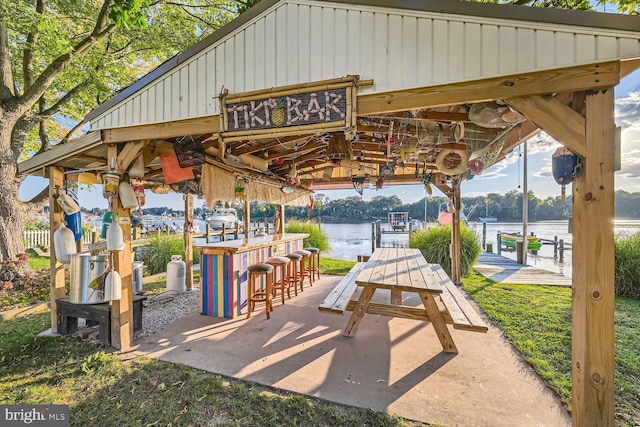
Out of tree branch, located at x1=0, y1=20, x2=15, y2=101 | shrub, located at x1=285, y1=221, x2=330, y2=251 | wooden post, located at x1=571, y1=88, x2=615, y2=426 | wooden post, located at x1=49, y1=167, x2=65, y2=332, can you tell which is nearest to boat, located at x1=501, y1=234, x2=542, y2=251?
shrub, located at x1=285, y1=221, x2=330, y2=251

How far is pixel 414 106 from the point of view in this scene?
7.56 ft

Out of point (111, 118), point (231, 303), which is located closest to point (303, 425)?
point (231, 303)

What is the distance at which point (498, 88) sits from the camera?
207cm

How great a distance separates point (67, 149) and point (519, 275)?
9.64 m

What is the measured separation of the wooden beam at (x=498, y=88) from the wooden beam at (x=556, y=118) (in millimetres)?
62

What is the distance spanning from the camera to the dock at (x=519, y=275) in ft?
20.9

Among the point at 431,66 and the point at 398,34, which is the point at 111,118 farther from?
the point at 431,66

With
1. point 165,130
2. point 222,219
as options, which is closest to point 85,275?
point 165,130

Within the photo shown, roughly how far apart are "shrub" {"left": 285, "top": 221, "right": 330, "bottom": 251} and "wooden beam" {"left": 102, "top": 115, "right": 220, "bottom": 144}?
7.06 meters

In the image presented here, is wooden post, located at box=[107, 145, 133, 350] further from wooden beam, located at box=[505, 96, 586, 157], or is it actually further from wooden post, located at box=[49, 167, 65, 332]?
wooden beam, located at box=[505, 96, 586, 157]

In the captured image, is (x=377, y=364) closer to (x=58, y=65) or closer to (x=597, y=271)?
(x=597, y=271)

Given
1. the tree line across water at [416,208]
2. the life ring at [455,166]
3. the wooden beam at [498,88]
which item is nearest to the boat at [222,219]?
the life ring at [455,166]

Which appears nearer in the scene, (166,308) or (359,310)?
(359,310)

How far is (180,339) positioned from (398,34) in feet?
13.7
